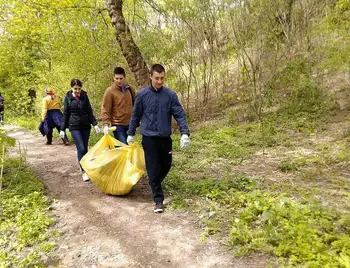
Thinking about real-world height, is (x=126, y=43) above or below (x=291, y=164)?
above

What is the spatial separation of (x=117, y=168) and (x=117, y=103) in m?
1.12

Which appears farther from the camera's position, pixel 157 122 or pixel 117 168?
pixel 117 168

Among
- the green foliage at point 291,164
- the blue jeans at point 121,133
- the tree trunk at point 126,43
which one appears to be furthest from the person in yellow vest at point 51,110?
the green foliage at point 291,164

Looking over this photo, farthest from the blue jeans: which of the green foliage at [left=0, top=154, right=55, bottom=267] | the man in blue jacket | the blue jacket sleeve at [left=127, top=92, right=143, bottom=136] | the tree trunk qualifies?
the tree trunk

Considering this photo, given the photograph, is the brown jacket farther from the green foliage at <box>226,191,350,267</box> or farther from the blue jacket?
the green foliage at <box>226,191,350,267</box>

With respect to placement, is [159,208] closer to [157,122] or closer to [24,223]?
[157,122]

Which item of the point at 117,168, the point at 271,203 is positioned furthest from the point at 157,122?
the point at 271,203

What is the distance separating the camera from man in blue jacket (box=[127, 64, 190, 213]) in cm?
379

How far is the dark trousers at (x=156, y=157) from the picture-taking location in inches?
152

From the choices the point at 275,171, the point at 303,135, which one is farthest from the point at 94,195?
the point at 303,135

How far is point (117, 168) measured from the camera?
4.35 m

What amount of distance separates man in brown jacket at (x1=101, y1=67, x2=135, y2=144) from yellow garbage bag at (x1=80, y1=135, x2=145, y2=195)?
0.63 m

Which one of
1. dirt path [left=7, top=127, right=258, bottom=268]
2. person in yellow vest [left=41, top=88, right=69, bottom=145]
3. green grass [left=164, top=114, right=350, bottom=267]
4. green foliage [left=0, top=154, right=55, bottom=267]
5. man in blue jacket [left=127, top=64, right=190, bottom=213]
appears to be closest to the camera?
green grass [left=164, top=114, right=350, bottom=267]

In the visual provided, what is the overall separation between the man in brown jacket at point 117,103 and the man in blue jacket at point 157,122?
1.02 metres
